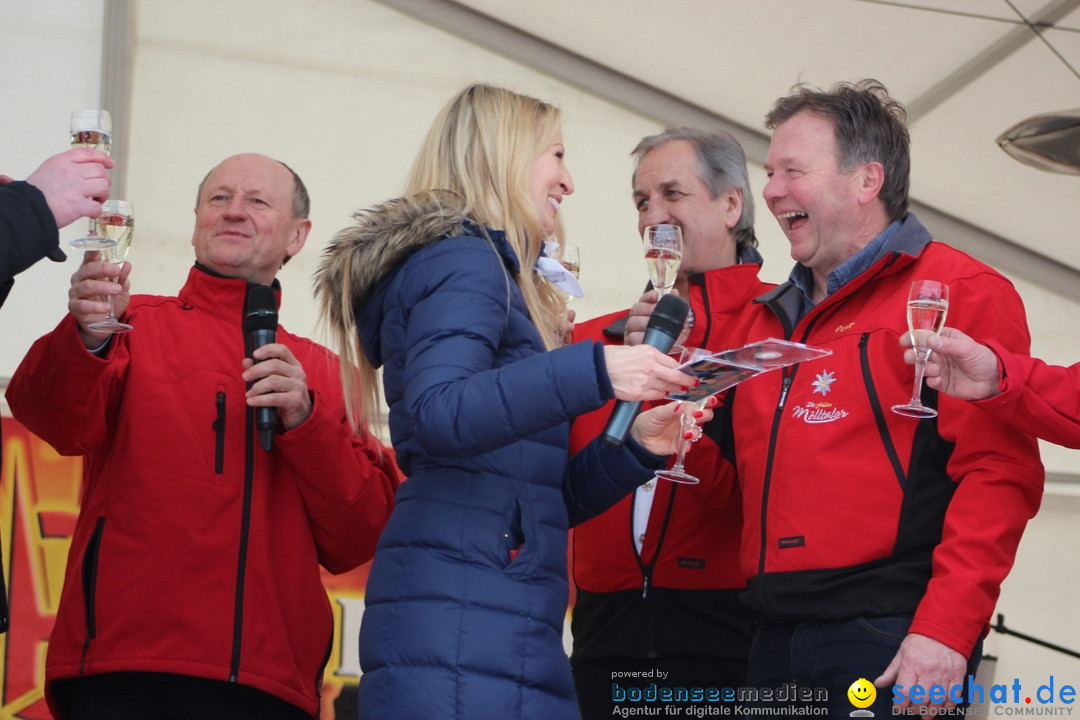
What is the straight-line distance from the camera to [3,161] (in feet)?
15.1

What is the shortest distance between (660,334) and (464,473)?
1.32 ft

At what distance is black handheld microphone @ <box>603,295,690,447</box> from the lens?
1.93 meters

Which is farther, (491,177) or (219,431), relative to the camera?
(219,431)

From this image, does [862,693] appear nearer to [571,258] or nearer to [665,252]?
[665,252]

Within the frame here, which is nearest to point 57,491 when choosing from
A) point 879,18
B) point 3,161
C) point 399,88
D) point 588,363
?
point 3,161

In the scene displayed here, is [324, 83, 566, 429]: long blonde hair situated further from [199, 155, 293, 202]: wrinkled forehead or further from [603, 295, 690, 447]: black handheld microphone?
[199, 155, 293, 202]: wrinkled forehead

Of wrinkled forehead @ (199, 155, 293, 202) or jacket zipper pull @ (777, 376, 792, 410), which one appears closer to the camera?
jacket zipper pull @ (777, 376, 792, 410)

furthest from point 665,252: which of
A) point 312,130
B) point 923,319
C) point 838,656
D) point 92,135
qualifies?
point 312,130

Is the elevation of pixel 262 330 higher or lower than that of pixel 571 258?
lower

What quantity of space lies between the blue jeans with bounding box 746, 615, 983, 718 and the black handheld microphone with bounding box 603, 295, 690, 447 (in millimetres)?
614

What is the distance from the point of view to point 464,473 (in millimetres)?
2082

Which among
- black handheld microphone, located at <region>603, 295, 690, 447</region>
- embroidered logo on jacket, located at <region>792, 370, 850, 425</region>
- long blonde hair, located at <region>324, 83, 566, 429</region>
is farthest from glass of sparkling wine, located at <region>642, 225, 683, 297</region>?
black handheld microphone, located at <region>603, 295, 690, 447</region>

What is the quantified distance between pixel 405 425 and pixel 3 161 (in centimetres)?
310

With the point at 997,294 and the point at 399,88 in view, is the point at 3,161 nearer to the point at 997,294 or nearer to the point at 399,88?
the point at 399,88
